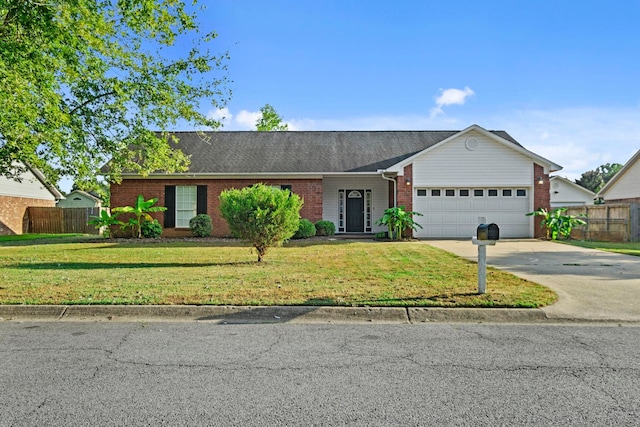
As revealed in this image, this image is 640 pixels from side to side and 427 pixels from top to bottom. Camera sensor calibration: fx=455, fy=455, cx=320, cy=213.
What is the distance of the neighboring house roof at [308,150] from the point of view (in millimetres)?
20891

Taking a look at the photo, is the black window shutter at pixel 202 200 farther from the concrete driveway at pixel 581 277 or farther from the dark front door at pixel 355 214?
the concrete driveway at pixel 581 277

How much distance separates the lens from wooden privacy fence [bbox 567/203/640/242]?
19.9 m

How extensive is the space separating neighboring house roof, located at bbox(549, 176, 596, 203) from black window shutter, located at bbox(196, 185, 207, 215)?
29.5 meters

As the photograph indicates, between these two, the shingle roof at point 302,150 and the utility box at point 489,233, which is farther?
the shingle roof at point 302,150

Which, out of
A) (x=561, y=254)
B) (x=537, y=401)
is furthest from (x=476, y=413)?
(x=561, y=254)

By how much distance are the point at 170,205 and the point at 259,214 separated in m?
11.7

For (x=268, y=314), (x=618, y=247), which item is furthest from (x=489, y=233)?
(x=618, y=247)

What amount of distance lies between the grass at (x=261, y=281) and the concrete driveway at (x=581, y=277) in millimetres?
397

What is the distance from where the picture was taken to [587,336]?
200 inches

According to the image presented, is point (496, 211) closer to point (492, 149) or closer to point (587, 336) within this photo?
point (492, 149)

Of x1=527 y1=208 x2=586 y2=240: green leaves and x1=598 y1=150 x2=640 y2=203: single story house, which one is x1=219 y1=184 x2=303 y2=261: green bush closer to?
x1=527 y1=208 x2=586 y2=240: green leaves

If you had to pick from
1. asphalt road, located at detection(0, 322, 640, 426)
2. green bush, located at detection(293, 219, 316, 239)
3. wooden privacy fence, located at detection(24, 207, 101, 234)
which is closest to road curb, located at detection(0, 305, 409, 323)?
asphalt road, located at detection(0, 322, 640, 426)

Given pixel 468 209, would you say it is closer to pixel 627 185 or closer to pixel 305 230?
pixel 305 230

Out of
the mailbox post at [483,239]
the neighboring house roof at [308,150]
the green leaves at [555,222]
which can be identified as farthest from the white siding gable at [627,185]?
the mailbox post at [483,239]
